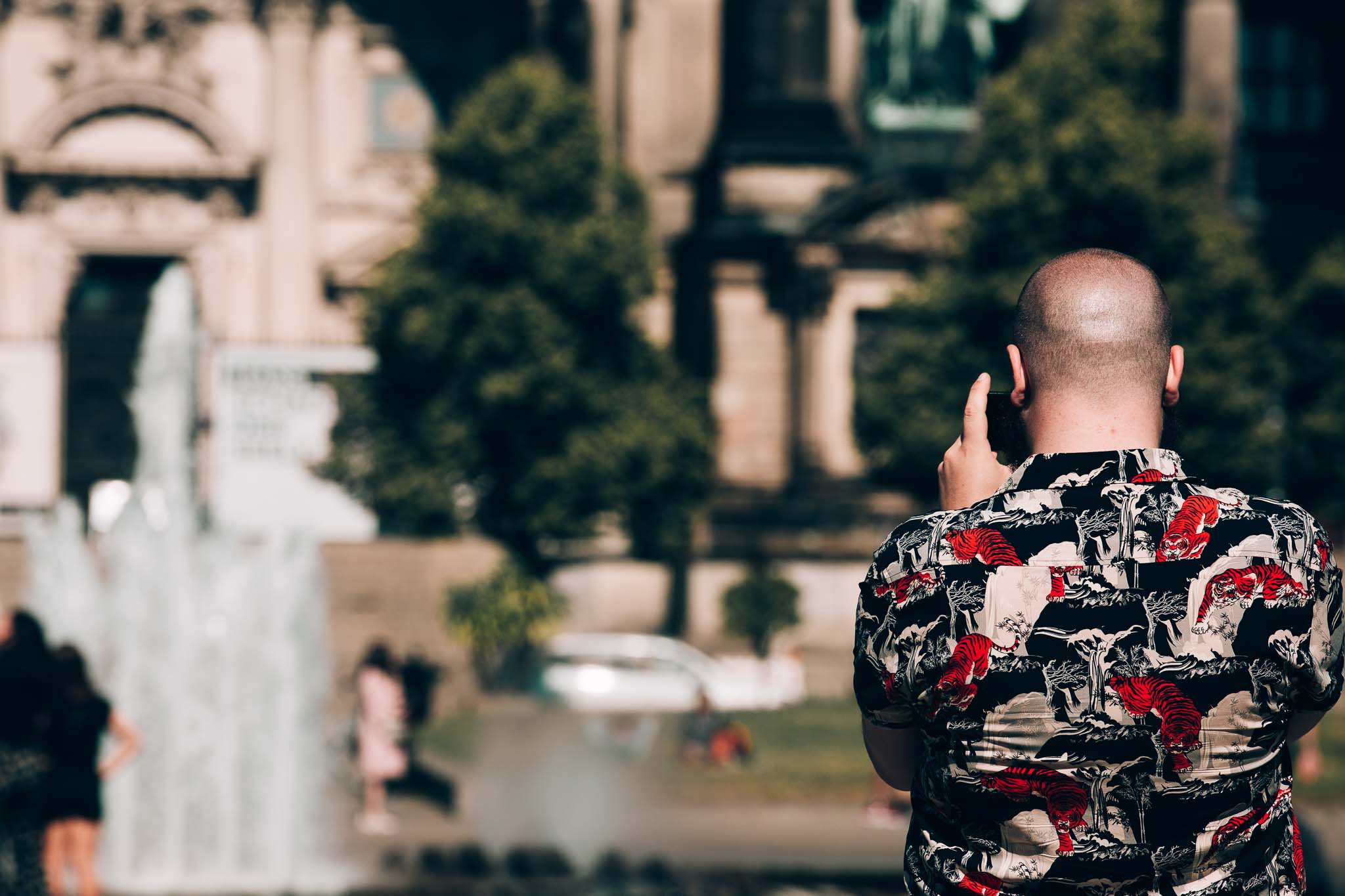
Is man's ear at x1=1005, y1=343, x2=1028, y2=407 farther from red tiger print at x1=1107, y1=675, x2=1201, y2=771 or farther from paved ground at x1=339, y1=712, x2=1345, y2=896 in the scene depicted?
paved ground at x1=339, y1=712, x2=1345, y2=896

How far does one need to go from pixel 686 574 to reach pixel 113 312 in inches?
519

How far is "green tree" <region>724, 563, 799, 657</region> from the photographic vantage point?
29672 millimetres

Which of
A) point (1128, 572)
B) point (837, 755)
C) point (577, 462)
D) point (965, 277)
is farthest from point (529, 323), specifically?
point (1128, 572)


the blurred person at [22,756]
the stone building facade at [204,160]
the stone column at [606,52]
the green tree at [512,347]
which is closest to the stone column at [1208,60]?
the stone column at [606,52]

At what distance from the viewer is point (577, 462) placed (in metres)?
25.5

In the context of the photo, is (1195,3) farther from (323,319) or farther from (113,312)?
(113,312)

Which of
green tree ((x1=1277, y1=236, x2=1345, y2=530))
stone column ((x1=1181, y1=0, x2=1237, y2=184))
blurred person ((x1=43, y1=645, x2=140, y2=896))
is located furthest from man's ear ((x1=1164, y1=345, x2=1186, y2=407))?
stone column ((x1=1181, y1=0, x2=1237, y2=184))

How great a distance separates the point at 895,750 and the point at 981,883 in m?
0.24

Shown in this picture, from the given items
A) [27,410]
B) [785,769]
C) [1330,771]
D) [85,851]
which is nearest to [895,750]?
[85,851]

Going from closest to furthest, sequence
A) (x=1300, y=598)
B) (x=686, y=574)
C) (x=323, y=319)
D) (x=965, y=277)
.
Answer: (x=1300, y=598) → (x=965, y=277) → (x=686, y=574) → (x=323, y=319)

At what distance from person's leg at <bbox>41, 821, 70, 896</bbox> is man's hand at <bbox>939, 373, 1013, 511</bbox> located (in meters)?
7.38

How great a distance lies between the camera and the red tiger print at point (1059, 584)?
8.53 feet

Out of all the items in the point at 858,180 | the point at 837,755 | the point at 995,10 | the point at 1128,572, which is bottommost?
the point at 837,755

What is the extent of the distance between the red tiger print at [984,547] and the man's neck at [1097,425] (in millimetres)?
175
